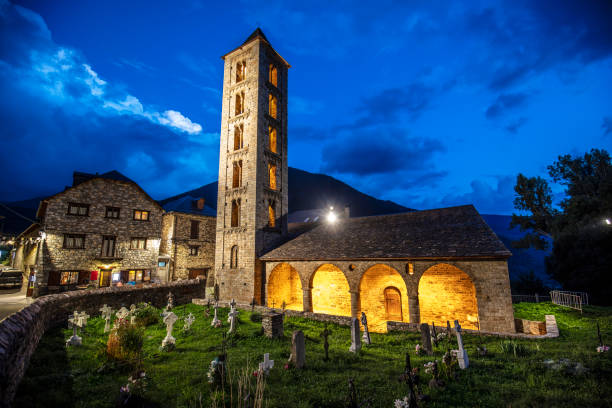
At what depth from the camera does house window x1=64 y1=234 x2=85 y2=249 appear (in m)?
21.7

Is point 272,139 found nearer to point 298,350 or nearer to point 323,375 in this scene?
point 298,350

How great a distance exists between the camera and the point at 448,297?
53.8 feet

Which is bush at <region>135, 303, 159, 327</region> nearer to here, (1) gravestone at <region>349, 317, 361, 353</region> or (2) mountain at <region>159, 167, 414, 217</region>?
(1) gravestone at <region>349, 317, 361, 353</region>

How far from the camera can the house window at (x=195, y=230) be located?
29.2 m

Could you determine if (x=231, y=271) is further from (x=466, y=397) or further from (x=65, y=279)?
(x=466, y=397)

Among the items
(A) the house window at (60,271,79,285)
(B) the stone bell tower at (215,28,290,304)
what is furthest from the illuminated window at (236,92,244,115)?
(A) the house window at (60,271,79,285)

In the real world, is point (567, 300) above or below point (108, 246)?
below

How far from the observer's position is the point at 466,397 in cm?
546

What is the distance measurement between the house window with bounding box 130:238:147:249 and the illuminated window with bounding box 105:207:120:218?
2707 mm

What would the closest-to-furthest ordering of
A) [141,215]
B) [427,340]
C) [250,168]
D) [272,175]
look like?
[427,340], [250,168], [272,175], [141,215]

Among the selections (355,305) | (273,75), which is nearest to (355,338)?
(355,305)

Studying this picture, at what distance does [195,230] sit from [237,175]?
32.4 ft

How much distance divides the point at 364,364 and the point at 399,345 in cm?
324

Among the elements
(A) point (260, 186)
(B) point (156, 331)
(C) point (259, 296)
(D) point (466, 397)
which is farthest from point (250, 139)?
(D) point (466, 397)
